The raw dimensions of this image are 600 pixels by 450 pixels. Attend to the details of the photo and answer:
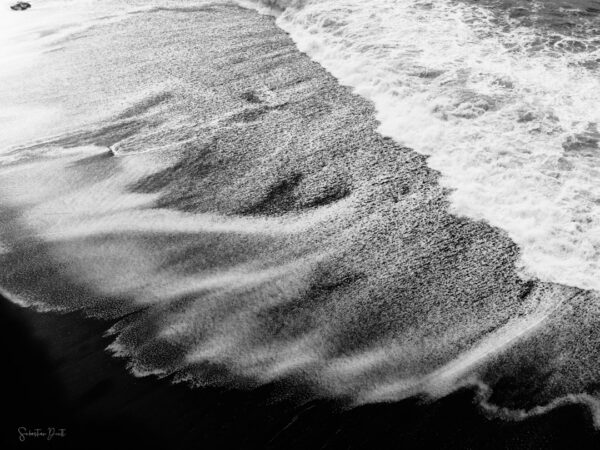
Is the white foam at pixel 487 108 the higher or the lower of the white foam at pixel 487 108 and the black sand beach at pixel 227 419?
the higher

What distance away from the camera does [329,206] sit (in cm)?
402

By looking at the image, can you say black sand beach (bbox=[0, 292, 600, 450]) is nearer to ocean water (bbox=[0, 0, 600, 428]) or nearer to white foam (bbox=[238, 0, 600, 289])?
ocean water (bbox=[0, 0, 600, 428])

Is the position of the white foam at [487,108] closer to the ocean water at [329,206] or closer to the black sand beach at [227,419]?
the ocean water at [329,206]

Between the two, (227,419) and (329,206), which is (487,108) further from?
(227,419)

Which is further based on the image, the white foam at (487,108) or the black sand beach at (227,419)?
the white foam at (487,108)

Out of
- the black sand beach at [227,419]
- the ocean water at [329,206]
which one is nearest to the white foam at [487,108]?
the ocean water at [329,206]

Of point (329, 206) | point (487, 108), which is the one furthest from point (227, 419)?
point (487, 108)

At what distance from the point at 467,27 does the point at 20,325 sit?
6.62m

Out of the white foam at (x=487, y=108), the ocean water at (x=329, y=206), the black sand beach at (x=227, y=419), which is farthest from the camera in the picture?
the white foam at (x=487, y=108)

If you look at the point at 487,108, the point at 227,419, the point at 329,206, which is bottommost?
the point at 227,419

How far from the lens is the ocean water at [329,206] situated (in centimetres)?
295

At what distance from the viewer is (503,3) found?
7617 millimetres

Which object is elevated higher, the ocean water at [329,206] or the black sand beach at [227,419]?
the ocean water at [329,206]

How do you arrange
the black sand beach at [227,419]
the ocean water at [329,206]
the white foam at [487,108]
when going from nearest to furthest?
the black sand beach at [227,419], the ocean water at [329,206], the white foam at [487,108]
